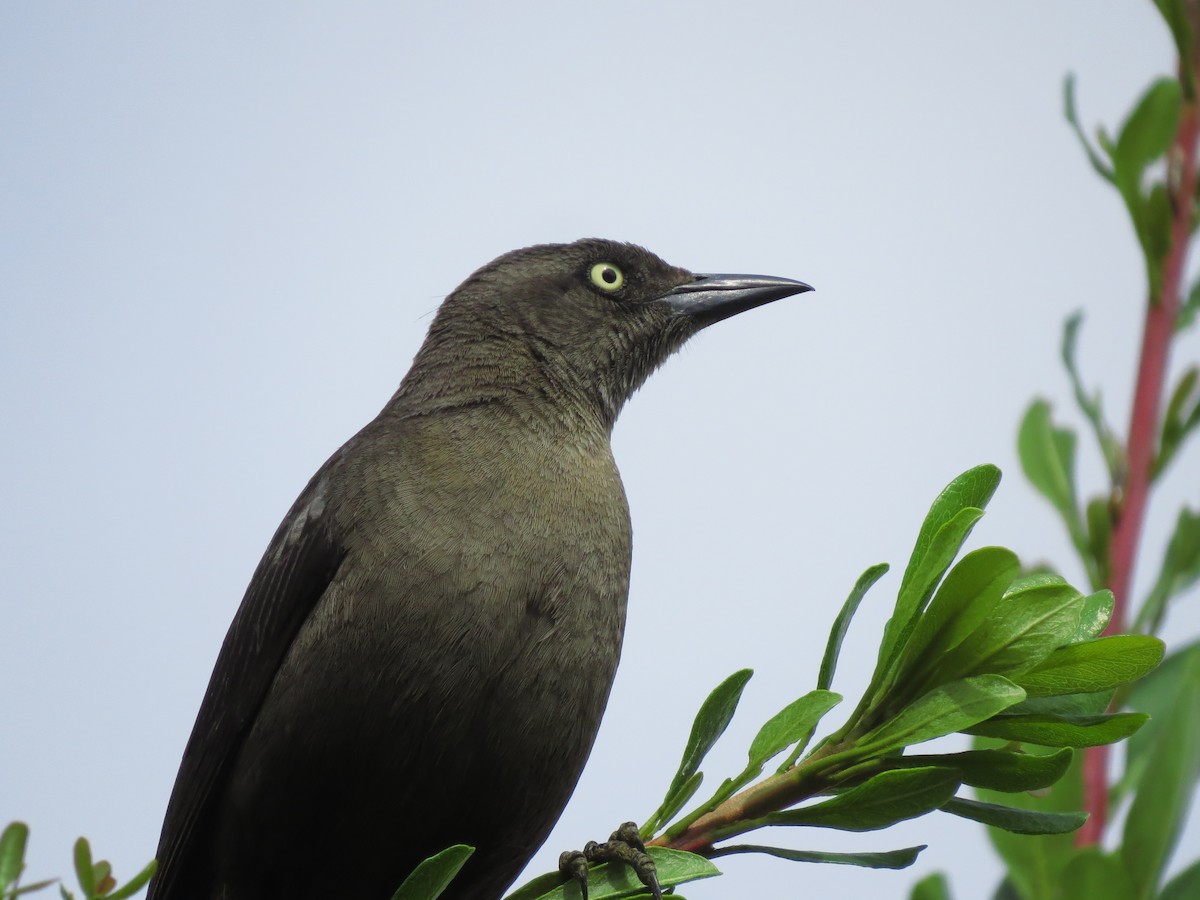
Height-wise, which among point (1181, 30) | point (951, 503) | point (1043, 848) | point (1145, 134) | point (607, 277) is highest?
point (607, 277)

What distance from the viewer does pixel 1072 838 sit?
8.05 feet

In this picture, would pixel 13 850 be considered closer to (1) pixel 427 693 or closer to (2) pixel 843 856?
(1) pixel 427 693

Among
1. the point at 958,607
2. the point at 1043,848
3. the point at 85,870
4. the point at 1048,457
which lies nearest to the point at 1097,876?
the point at 1043,848

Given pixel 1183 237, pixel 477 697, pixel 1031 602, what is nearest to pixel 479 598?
pixel 477 697

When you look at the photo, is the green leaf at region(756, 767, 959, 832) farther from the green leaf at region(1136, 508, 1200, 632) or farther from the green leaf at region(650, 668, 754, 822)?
the green leaf at region(1136, 508, 1200, 632)

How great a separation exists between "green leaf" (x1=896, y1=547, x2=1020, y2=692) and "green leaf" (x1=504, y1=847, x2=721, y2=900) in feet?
1.49

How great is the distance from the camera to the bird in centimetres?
313

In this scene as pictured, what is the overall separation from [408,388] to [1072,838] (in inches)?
107

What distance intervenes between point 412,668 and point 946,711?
61.0 inches

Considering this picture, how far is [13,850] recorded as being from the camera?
2273 mm

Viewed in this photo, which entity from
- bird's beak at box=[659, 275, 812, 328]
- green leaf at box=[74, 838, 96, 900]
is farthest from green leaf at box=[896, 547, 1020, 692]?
bird's beak at box=[659, 275, 812, 328]

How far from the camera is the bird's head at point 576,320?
4.36 meters

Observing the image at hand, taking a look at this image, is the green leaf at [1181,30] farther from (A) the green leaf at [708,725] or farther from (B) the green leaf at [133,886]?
(B) the green leaf at [133,886]

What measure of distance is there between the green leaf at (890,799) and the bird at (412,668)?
133 cm
